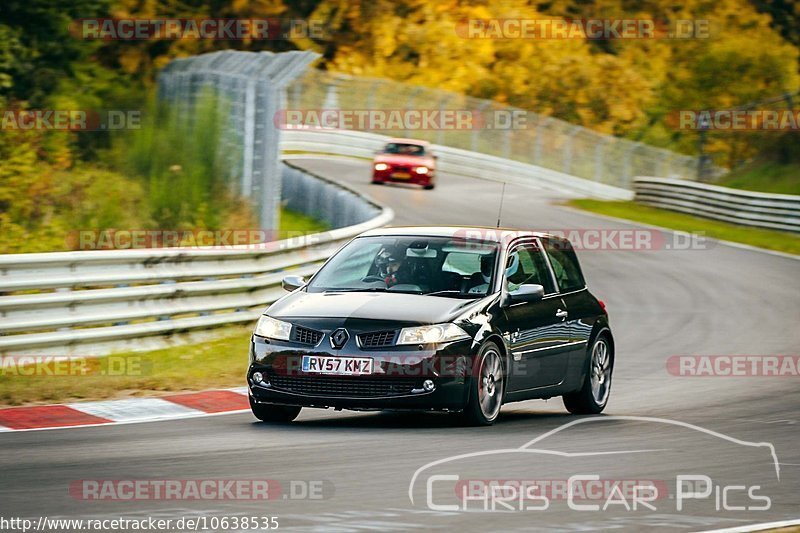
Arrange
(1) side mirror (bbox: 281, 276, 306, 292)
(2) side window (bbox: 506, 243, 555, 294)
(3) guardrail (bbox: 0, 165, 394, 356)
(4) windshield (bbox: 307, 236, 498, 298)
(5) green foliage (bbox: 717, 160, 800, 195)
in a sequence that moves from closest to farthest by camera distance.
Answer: (4) windshield (bbox: 307, 236, 498, 298) → (1) side mirror (bbox: 281, 276, 306, 292) → (2) side window (bbox: 506, 243, 555, 294) → (3) guardrail (bbox: 0, 165, 394, 356) → (5) green foliage (bbox: 717, 160, 800, 195)

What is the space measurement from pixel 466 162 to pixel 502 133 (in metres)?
1.71

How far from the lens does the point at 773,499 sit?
8172mm

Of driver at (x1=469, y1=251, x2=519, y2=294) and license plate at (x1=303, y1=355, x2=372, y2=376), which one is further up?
driver at (x1=469, y1=251, x2=519, y2=294)

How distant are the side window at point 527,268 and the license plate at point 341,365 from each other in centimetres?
163

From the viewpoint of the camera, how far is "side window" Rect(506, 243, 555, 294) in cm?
1180

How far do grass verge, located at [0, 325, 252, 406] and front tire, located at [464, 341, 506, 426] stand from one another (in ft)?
9.93

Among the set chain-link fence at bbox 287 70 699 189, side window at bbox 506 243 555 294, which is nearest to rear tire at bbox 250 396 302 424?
side window at bbox 506 243 555 294

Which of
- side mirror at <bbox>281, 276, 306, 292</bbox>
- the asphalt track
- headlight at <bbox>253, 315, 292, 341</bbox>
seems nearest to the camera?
the asphalt track

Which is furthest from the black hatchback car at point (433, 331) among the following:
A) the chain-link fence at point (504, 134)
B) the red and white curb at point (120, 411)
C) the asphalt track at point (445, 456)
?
the chain-link fence at point (504, 134)

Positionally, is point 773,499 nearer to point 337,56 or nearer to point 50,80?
point 50,80

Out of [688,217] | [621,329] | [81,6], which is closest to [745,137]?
[688,217]

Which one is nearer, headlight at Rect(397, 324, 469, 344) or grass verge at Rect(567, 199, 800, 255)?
headlight at Rect(397, 324, 469, 344)

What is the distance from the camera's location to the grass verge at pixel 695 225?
32125 mm

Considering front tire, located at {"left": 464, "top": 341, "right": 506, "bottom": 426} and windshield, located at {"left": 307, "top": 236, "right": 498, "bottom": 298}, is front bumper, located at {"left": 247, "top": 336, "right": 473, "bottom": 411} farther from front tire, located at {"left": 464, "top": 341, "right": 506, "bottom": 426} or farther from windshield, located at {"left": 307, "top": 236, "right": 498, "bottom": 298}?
windshield, located at {"left": 307, "top": 236, "right": 498, "bottom": 298}
